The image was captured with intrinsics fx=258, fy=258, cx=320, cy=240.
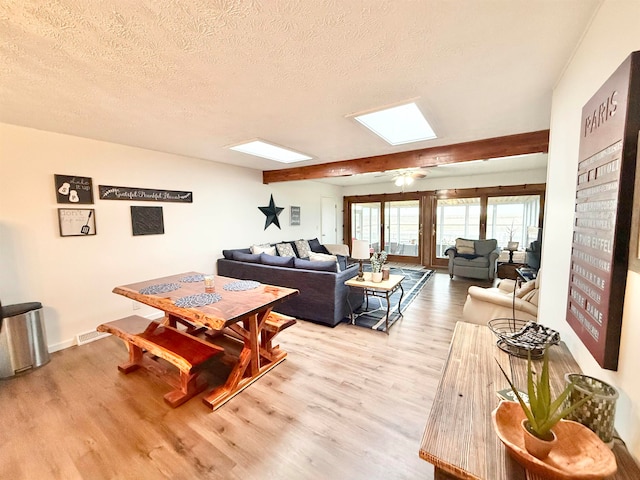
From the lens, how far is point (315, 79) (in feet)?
5.68

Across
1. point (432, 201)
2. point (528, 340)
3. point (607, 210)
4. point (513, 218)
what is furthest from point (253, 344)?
point (513, 218)

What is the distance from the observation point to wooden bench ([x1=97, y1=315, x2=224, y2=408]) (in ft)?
6.55

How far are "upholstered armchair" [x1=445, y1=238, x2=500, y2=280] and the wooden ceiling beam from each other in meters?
3.02

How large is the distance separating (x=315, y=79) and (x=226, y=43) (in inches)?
23.3

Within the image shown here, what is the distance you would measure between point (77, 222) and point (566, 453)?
162 inches

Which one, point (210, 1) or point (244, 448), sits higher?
point (210, 1)

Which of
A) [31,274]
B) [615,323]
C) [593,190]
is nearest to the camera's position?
[615,323]

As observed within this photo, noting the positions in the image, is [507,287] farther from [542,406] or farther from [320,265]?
[542,406]

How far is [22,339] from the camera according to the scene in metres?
2.37

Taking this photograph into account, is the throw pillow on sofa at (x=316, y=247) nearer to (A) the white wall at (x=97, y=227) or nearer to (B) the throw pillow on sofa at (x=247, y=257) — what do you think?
(A) the white wall at (x=97, y=227)

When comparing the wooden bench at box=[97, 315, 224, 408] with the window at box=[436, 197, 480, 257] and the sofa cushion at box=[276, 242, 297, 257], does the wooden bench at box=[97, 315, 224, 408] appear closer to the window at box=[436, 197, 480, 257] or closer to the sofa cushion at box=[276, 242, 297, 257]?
the sofa cushion at box=[276, 242, 297, 257]

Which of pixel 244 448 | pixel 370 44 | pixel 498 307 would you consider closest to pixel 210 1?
pixel 370 44

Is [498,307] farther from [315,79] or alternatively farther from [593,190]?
[315,79]

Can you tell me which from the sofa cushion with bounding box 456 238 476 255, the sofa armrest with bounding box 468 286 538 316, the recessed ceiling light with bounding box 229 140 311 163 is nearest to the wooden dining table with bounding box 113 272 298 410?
the recessed ceiling light with bounding box 229 140 311 163
